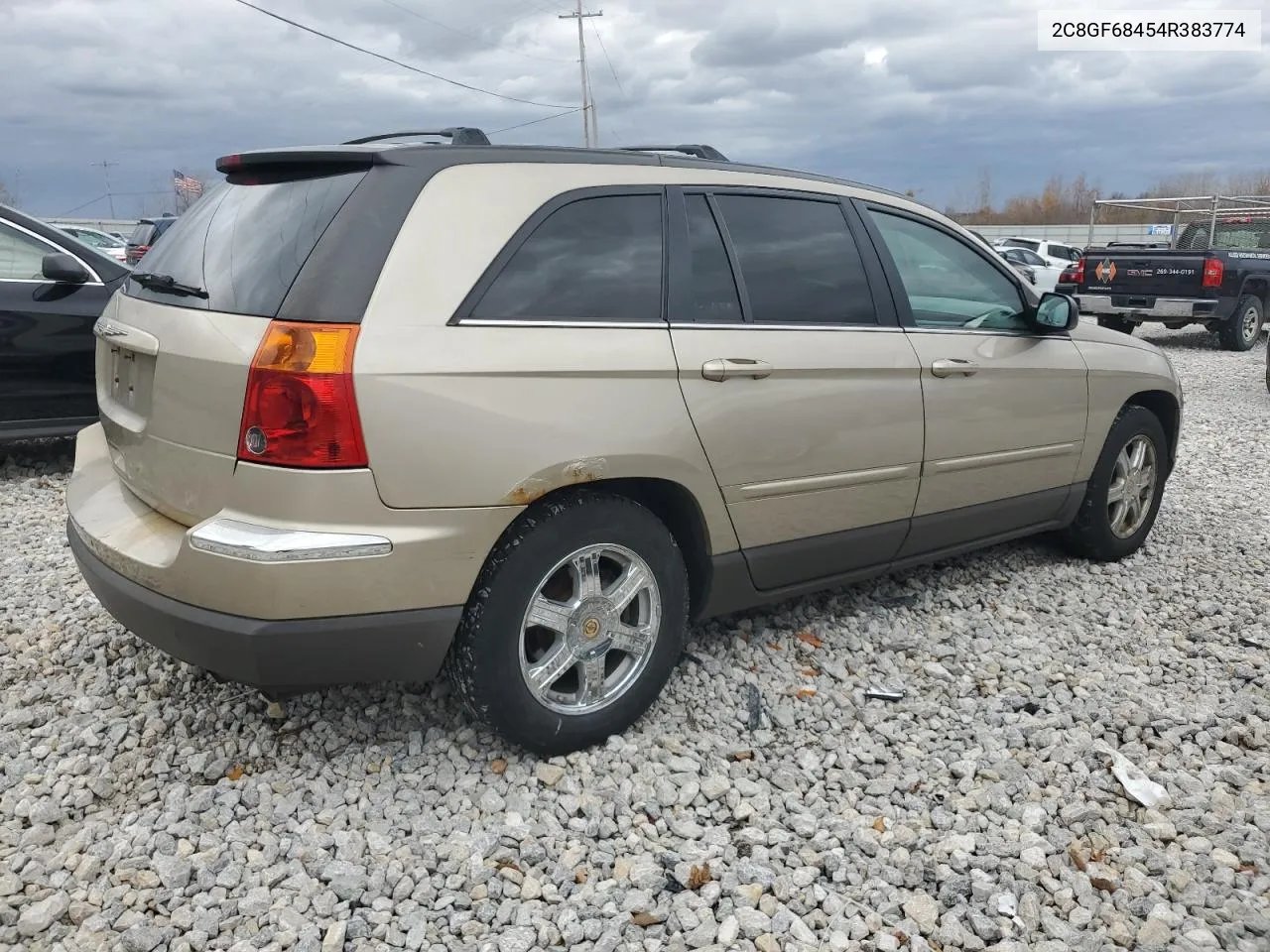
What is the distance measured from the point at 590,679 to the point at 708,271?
1337 millimetres

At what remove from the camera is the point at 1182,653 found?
13.3 ft

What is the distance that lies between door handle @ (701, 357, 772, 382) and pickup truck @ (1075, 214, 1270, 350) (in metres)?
12.6

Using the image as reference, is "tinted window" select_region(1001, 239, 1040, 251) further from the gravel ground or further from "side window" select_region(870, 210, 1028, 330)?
the gravel ground

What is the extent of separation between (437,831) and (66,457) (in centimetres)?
532

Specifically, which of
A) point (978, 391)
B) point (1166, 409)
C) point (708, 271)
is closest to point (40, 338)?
point (708, 271)

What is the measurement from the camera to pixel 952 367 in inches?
156

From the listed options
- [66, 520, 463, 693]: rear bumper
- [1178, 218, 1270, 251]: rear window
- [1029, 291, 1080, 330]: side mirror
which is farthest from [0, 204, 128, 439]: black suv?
[1178, 218, 1270, 251]: rear window

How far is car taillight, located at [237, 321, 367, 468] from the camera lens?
2547mm

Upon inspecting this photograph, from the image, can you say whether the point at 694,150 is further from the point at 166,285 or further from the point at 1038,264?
the point at 1038,264

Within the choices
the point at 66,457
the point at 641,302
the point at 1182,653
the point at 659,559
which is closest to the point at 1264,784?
the point at 1182,653

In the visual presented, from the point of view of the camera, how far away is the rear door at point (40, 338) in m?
6.08

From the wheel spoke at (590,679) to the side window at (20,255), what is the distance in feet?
15.8

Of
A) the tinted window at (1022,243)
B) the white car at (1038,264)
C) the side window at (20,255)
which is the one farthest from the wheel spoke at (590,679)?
the tinted window at (1022,243)

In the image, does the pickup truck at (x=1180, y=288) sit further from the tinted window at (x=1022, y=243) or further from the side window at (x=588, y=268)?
the tinted window at (x=1022, y=243)
